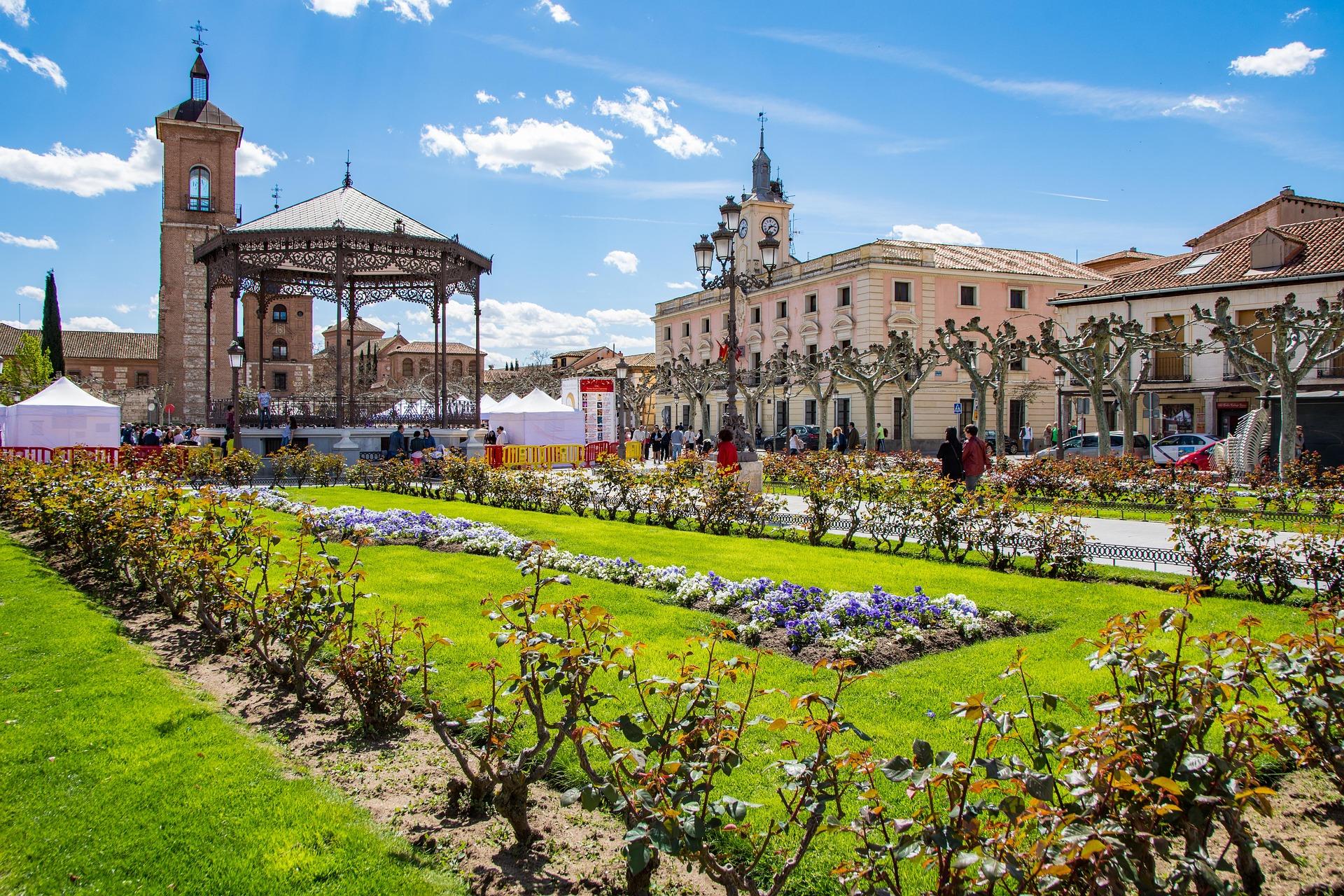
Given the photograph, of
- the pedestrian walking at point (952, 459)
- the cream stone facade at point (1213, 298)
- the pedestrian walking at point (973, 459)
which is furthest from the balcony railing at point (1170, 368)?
the pedestrian walking at point (973, 459)

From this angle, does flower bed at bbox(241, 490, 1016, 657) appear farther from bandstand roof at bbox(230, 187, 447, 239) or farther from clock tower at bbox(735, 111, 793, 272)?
clock tower at bbox(735, 111, 793, 272)

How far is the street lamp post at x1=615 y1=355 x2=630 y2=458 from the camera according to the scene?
94.4 feet

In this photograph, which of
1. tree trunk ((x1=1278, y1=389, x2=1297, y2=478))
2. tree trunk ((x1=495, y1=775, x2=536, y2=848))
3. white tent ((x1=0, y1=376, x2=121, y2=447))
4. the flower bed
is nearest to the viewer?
tree trunk ((x1=495, y1=775, x2=536, y2=848))

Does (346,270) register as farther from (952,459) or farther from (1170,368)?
(1170,368)

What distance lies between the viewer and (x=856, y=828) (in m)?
2.51

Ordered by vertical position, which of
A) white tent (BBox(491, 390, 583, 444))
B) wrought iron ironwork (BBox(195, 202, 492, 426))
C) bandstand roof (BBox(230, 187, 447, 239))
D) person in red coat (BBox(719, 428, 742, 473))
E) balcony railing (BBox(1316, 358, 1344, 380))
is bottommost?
person in red coat (BBox(719, 428, 742, 473))

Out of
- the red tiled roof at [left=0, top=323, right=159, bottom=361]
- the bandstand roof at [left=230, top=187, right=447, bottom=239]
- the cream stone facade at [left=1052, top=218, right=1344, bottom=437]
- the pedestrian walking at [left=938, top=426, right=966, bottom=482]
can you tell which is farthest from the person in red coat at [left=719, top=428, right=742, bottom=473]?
the red tiled roof at [left=0, top=323, right=159, bottom=361]

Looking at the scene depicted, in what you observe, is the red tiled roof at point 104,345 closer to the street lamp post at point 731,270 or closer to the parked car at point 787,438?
the parked car at point 787,438

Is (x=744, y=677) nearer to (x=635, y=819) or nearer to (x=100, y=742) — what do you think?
(x=635, y=819)

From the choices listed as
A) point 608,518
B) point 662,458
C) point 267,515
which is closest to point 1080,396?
point 662,458

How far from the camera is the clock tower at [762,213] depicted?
162ft

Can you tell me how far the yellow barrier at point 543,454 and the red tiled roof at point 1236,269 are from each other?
840 inches

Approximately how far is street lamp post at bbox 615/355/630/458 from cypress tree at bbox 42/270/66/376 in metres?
40.9

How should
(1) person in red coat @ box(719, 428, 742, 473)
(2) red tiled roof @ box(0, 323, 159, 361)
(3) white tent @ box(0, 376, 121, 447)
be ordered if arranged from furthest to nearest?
(2) red tiled roof @ box(0, 323, 159, 361), (3) white tent @ box(0, 376, 121, 447), (1) person in red coat @ box(719, 428, 742, 473)
